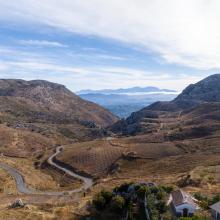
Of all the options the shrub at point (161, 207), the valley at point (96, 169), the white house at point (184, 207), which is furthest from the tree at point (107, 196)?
the white house at point (184, 207)

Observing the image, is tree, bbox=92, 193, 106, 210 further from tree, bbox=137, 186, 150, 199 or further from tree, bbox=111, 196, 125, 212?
tree, bbox=137, 186, 150, 199

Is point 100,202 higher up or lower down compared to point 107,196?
lower down

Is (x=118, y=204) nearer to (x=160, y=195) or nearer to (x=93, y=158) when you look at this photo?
(x=160, y=195)

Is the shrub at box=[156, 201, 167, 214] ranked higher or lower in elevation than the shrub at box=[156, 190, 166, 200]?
lower

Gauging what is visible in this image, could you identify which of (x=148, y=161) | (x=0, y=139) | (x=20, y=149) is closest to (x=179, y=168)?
(x=148, y=161)

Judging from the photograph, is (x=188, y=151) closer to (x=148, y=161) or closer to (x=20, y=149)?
(x=148, y=161)

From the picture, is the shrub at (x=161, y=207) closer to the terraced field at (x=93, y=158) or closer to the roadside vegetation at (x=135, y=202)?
the roadside vegetation at (x=135, y=202)

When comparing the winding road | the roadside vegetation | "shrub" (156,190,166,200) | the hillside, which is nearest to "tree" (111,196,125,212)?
the roadside vegetation

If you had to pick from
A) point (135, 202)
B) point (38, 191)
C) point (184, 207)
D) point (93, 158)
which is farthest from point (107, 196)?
point (93, 158)

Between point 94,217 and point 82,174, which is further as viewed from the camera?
point 82,174

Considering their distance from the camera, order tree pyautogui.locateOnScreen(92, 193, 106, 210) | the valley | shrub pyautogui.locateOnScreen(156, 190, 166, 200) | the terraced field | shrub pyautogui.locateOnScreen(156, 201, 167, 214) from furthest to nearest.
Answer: the terraced field < the valley < tree pyautogui.locateOnScreen(92, 193, 106, 210) < shrub pyautogui.locateOnScreen(156, 190, 166, 200) < shrub pyautogui.locateOnScreen(156, 201, 167, 214)

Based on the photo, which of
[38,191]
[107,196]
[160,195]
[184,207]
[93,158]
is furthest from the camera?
[93,158]
